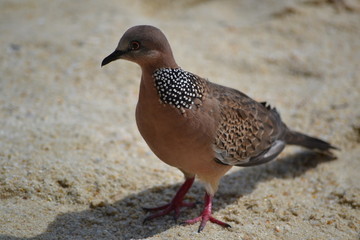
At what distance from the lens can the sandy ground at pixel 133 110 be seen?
433 cm

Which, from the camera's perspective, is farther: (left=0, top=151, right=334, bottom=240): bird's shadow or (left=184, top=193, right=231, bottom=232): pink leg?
(left=184, top=193, right=231, bottom=232): pink leg

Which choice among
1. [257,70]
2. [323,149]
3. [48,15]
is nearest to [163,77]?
[323,149]

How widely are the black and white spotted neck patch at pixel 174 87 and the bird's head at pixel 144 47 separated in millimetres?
99

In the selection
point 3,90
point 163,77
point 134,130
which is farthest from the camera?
point 3,90

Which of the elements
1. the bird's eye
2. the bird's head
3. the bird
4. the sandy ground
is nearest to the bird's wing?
the bird

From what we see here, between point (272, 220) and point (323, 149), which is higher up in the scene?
point (323, 149)

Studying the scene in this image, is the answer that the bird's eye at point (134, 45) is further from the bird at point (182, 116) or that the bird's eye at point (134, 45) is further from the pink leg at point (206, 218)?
the pink leg at point (206, 218)

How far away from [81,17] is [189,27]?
2.06 meters

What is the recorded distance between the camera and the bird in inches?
150

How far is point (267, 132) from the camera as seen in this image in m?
4.86

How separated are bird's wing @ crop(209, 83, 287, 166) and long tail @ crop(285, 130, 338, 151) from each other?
14 centimetres

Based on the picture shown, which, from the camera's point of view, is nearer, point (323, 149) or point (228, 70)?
point (323, 149)

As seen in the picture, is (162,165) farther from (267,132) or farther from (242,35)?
(242,35)

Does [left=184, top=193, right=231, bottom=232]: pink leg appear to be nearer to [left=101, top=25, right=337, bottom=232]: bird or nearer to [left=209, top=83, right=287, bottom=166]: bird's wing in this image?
[left=101, top=25, right=337, bottom=232]: bird
